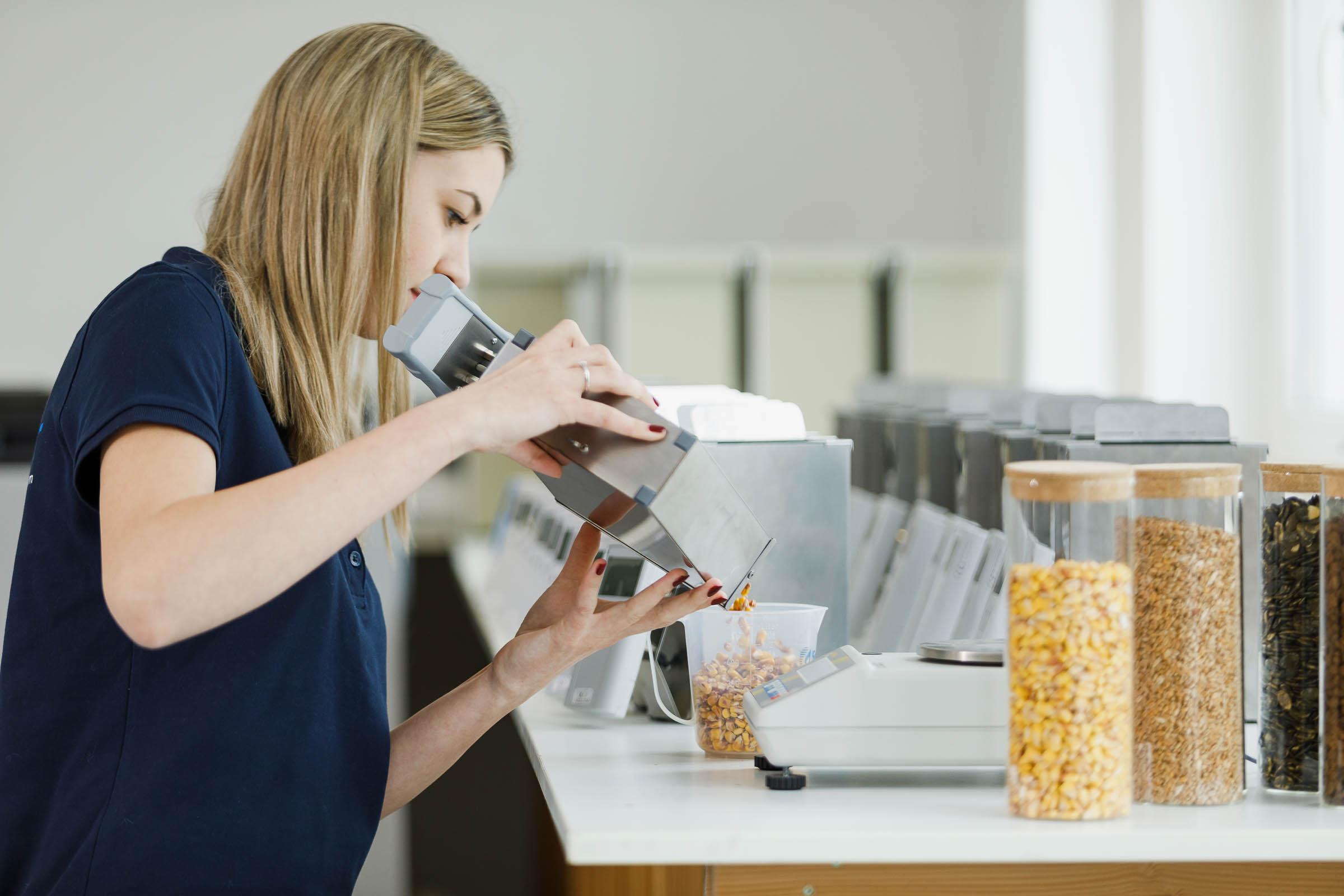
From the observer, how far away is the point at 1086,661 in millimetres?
1067

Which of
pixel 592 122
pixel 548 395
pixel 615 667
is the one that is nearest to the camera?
pixel 548 395

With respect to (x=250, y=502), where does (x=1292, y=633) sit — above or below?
below

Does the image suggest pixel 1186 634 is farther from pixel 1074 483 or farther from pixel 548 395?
pixel 548 395

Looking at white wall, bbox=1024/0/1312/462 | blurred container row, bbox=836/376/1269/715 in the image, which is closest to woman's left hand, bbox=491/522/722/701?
blurred container row, bbox=836/376/1269/715

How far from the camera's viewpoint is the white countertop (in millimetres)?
1049

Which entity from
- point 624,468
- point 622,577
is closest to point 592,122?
point 622,577

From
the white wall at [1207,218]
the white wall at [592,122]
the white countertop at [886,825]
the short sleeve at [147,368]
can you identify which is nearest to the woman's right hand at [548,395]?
the short sleeve at [147,368]

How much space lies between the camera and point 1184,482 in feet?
3.73

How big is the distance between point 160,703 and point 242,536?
28cm

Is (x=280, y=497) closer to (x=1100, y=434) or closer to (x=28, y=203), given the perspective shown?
(x=1100, y=434)

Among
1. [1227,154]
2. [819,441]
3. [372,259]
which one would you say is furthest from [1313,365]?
[372,259]

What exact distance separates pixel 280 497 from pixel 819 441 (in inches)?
34.2

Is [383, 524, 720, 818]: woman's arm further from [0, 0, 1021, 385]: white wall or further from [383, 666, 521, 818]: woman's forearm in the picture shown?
[0, 0, 1021, 385]: white wall

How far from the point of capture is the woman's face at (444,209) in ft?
4.18
